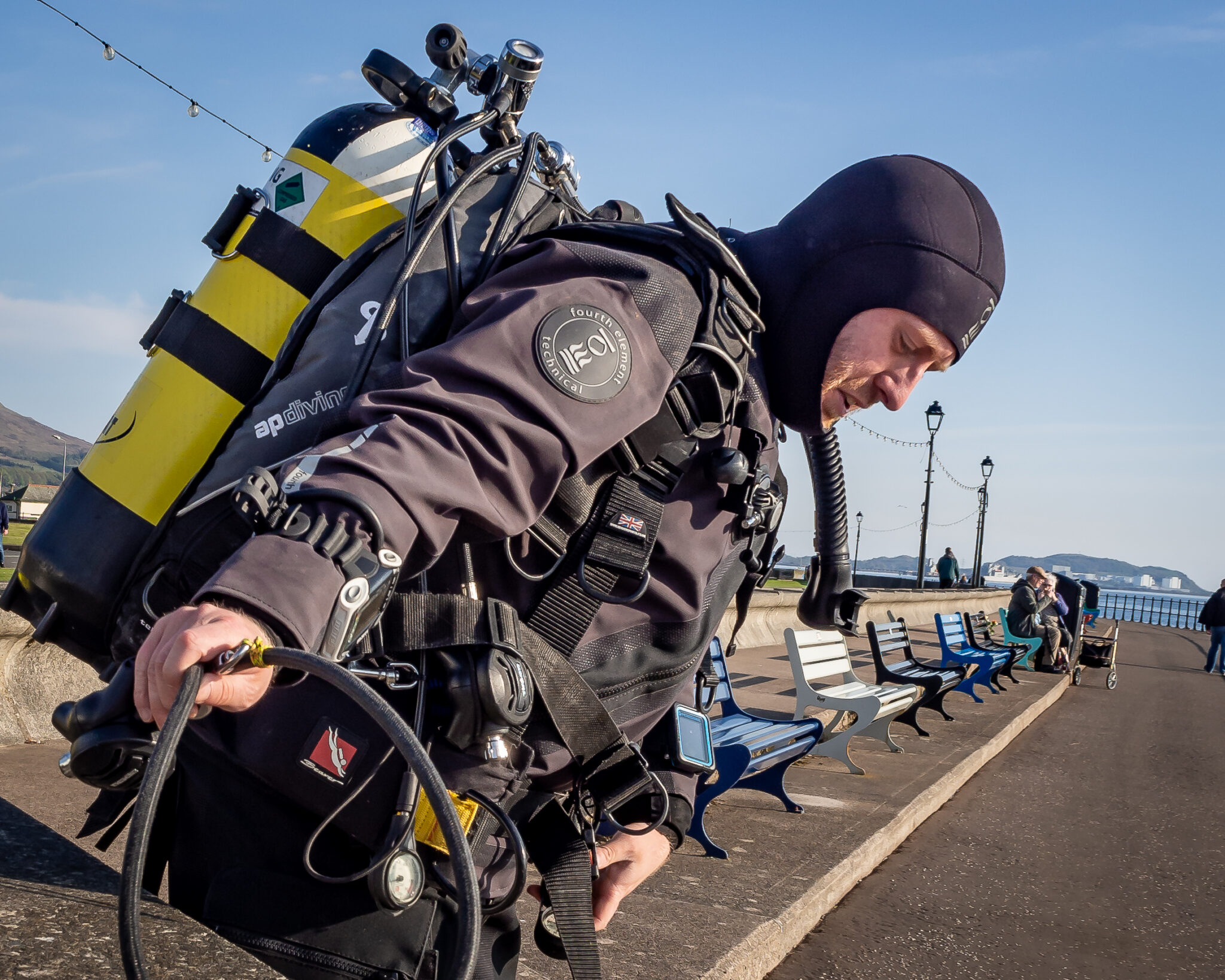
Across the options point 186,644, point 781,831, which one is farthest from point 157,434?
point 781,831

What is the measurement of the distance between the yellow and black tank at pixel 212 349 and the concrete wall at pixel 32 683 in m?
3.51

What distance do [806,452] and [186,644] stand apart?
1.85 metres

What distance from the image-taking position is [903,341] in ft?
6.68

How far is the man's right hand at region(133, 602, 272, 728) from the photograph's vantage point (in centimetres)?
104

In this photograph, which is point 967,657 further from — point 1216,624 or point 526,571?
point 1216,624

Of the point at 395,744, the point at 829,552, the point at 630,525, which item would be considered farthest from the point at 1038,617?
the point at 395,744

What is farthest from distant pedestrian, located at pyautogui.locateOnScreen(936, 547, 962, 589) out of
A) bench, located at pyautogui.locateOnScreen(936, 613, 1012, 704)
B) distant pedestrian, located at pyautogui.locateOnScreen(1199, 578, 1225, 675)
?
bench, located at pyautogui.locateOnScreen(936, 613, 1012, 704)

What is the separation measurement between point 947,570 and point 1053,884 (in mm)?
25703

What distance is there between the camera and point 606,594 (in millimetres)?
1652

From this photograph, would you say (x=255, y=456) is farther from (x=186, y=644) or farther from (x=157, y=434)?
(x=186, y=644)

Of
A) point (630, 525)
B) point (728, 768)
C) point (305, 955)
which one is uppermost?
point (630, 525)

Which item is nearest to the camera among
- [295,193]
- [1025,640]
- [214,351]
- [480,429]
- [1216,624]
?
[480,429]

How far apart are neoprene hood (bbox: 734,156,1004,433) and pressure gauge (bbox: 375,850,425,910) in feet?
3.60

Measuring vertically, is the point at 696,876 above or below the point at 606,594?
below
